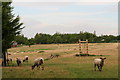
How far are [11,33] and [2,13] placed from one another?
5.78 meters

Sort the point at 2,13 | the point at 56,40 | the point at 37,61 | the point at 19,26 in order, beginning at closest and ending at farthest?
the point at 37,61 < the point at 2,13 < the point at 19,26 < the point at 56,40

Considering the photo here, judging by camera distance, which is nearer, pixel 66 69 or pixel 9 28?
pixel 66 69

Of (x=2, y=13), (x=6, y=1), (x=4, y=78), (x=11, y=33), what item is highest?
(x=6, y=1)

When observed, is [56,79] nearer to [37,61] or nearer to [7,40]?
[37,61]

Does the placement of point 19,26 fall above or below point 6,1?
below

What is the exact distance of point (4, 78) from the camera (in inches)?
697

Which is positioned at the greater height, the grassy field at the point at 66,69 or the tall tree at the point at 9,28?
the tall tree at the point at 9,28

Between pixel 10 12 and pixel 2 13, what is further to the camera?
pixel 10 12

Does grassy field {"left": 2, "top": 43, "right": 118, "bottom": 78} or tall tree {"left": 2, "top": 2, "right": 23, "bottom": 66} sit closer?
grassy field {"left": 2, "top": 43, "right": 118, "bottom": 78}

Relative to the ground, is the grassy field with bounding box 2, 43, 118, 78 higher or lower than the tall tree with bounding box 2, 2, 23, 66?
lower

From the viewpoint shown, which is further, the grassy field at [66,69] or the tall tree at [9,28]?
the tall tree at [9,28]

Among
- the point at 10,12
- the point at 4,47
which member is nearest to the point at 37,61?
the point at 4,47

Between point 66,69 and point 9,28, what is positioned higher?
point 9,28

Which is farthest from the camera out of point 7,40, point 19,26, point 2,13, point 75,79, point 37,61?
point 19,26
